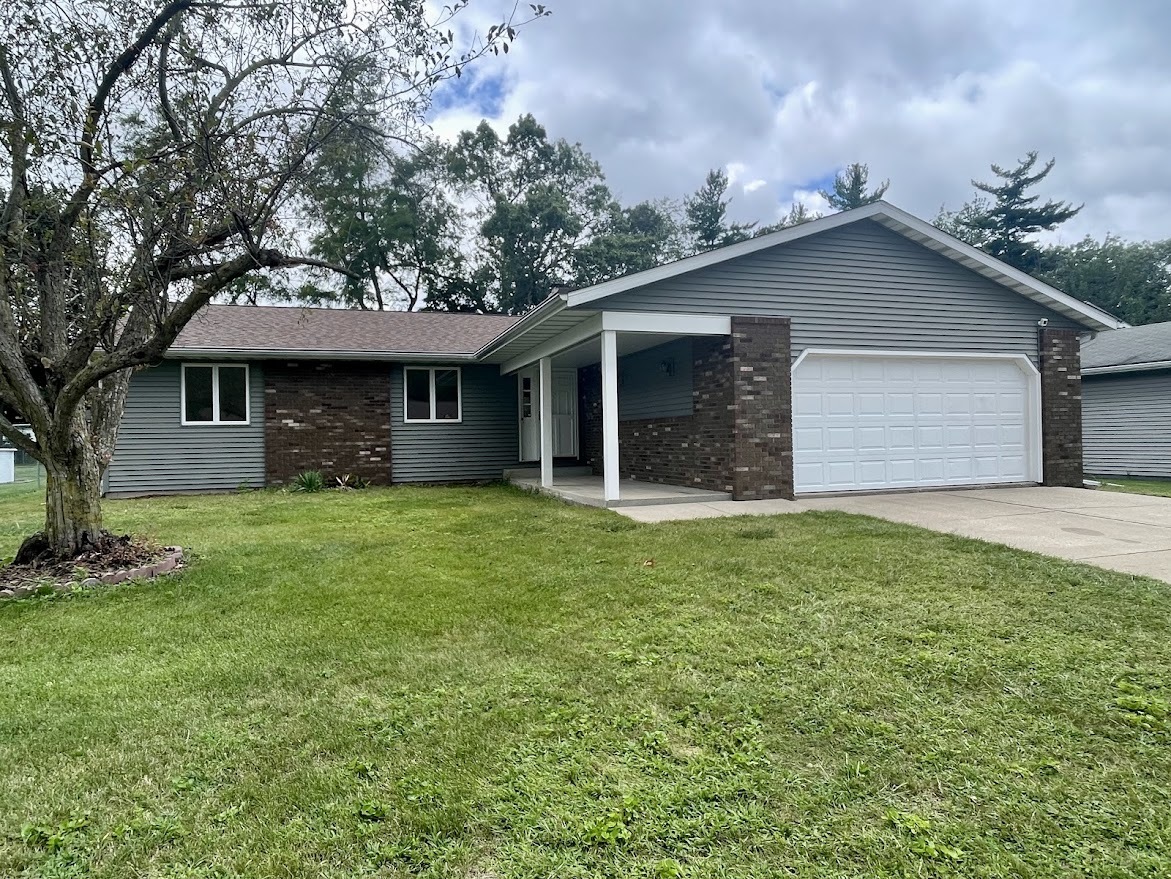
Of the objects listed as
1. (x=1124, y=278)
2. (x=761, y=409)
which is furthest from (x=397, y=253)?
(x=1124, y=278)

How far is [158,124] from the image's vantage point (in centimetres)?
617

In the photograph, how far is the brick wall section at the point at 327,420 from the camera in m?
13.4

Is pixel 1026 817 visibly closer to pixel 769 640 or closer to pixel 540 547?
pixel 769 640

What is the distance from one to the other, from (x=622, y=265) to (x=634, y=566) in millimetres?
26622

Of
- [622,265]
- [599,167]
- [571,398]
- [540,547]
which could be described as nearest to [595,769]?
[540,547]

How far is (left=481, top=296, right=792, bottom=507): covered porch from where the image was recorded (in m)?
9.29

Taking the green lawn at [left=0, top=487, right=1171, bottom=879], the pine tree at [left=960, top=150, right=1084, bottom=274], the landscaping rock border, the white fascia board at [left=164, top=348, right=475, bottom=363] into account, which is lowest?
the green lawn at [left=0, top=487, right=1171, bottom=879]

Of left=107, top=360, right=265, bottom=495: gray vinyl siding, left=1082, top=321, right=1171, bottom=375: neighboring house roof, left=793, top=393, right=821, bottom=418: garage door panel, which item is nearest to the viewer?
left=793, top=393, right=821, bottom=418: garage door panel

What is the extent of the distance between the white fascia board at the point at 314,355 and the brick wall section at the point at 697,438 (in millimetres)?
3973

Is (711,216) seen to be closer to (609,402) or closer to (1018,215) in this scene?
(1018,215)

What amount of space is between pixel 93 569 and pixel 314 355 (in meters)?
7.83

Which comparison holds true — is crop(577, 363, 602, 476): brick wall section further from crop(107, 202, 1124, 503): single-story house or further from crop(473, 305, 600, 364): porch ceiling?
crop(473, 305, 600, 364): porch ceiling

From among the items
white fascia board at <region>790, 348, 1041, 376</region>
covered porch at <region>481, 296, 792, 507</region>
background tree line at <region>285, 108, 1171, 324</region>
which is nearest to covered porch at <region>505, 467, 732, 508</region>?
covered porch at <region>481, 296, 792, 507</region>

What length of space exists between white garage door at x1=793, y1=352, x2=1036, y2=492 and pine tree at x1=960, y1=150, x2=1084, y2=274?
25.8m
